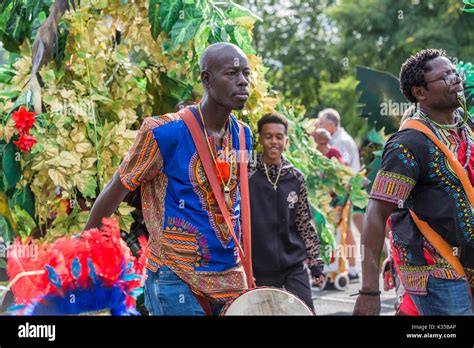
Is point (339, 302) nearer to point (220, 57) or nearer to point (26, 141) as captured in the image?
point (26, 141)

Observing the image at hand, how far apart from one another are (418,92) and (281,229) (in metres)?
1.91

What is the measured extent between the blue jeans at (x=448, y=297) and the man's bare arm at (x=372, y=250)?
1.12 ft

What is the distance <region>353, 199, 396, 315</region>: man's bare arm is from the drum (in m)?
0.26

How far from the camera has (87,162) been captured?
20.7 ft

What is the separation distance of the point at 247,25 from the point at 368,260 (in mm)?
2440

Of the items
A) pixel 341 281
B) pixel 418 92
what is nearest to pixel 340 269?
pixel 341 281

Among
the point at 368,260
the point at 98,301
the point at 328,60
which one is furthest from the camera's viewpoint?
the point at 328,60

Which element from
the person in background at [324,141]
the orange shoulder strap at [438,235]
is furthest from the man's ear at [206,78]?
the person in background at [324,141]

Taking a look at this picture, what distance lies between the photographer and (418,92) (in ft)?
16.5

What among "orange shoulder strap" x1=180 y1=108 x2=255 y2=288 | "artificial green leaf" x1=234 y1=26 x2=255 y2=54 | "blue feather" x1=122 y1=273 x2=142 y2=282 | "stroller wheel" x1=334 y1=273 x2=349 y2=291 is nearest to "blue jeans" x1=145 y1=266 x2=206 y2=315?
"orange shoulder strap" x1=180 y1=108 x2=255 y2=288

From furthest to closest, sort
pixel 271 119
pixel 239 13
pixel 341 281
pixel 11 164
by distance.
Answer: pixel 341 281 < pixel 271 119 < pixel 239 13 < pixel 11 164

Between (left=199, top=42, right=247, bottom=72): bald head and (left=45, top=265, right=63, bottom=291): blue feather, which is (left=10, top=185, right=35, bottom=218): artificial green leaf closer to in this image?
(left=199, top=42, right=247, bottom=72): bald head
